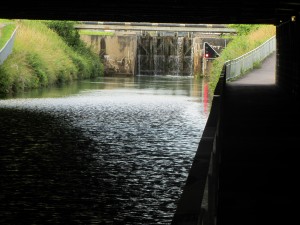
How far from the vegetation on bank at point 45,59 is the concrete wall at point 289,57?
15.8m

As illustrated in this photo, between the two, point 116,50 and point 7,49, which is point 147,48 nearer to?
point 116,50

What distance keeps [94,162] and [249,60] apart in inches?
1257

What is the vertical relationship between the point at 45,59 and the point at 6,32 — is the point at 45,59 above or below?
below

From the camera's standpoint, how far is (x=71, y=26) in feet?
256

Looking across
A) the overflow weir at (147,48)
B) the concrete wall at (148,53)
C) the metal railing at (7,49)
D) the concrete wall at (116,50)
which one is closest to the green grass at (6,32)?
the metal railing at (7,49)

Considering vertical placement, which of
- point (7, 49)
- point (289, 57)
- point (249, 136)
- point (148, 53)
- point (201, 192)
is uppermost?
point (7, 49)

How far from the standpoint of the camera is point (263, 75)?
4856 cm

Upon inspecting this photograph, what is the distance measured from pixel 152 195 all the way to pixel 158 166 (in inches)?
Answer: 140

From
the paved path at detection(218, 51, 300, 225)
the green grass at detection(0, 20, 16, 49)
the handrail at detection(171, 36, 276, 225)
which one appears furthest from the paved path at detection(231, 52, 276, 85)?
the handrail at detection(171, 36, 276, 225)

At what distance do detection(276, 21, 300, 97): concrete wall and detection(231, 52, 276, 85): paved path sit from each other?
226 centimetres

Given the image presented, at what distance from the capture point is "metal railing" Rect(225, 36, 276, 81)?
44331 mm

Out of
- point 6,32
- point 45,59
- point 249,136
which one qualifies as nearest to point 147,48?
point 45,59

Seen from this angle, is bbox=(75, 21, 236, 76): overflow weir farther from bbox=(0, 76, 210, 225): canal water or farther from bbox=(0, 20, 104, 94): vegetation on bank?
bbox=(0, 76, 210, 225): canal water

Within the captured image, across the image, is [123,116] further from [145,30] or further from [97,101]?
[145,30]
